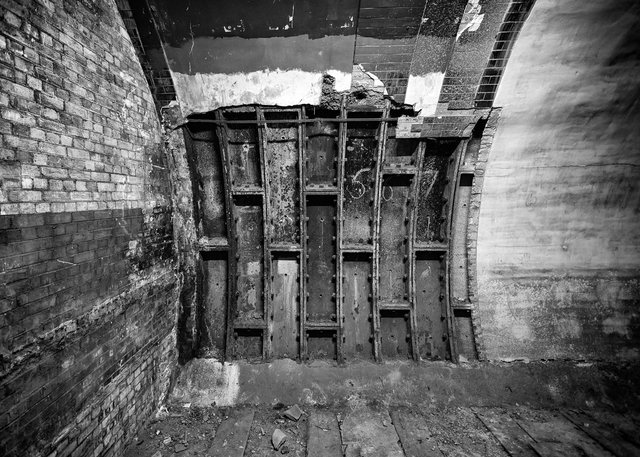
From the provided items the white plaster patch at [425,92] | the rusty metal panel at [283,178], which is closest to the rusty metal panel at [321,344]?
the rusty metal panel at [283,178]

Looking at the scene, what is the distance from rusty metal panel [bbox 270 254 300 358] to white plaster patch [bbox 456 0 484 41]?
345 cm

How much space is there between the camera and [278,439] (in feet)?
10.9

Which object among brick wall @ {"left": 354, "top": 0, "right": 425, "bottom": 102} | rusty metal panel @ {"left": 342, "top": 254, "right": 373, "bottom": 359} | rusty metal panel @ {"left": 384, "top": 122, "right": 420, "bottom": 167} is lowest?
rusty metal panel @ {"left": 342, "top": 254, "right": 373, "bottom": 359}

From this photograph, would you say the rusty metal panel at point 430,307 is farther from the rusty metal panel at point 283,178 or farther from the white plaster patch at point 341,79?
the white plaster patch at point 341,79

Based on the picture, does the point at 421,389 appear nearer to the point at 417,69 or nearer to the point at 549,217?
the point at 549,217

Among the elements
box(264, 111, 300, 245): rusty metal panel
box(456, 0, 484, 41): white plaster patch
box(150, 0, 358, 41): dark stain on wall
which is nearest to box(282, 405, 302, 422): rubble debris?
box(264, 111, 300, 245): rusty metal panel

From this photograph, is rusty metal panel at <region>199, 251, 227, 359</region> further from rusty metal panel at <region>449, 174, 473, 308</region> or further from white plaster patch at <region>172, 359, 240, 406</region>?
rusty metal panel at <region>449, 174, 473, 308</region>

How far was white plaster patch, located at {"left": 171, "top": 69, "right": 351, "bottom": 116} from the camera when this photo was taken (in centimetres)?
362

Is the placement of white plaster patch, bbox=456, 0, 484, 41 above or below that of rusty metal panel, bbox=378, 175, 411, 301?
above

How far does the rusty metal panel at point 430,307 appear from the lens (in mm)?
4289

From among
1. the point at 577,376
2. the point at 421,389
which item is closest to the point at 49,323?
the point at 421,389

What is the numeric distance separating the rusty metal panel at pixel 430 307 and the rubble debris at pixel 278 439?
2118mm

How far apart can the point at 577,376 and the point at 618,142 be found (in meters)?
3.18

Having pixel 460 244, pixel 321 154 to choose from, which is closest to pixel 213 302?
pixel 321 154
